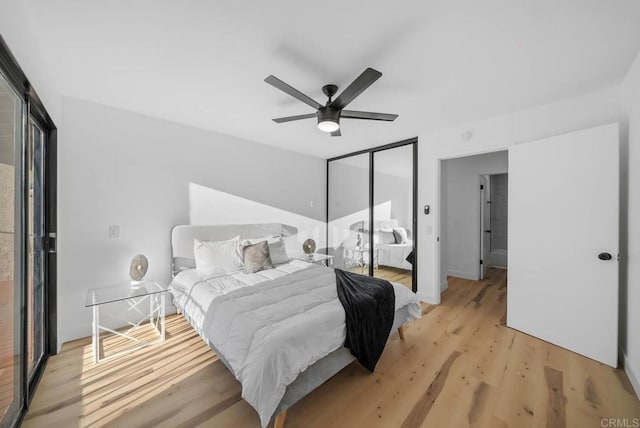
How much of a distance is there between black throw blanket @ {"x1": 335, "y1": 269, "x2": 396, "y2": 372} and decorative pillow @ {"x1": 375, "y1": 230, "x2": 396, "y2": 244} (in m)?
1.85

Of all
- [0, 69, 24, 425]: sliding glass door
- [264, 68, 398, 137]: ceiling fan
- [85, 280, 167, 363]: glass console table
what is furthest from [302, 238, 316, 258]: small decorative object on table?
[0, 69, 24, 425]: sliding glass door

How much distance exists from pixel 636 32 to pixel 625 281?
1947mm

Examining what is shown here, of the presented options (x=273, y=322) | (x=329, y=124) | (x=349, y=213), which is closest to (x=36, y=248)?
(x=273, y=322)

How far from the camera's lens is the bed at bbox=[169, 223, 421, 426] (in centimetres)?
145

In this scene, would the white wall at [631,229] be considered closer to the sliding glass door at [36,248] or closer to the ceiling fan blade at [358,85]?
the ceiling fan blade at [358,85]

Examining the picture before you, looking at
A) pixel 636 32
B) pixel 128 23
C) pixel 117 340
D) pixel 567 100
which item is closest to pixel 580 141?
pixel 567 100

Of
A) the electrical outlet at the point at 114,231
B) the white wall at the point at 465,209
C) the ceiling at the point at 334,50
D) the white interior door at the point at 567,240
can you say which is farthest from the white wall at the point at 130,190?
the white wall at the point at 465,209

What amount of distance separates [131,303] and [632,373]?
4570 mm

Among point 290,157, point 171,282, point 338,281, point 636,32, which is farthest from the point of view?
point 290,157

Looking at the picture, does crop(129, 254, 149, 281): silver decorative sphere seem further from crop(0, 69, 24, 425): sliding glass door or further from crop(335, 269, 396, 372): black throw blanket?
crop(335, 269, 396, 372): black throw blanket

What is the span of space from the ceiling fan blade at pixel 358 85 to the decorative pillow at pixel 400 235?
2432 mm

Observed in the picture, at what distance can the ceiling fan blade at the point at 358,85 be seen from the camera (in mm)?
1603

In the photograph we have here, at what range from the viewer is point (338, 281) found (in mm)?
2445

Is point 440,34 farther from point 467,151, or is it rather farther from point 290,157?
point 290,157
